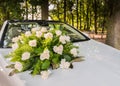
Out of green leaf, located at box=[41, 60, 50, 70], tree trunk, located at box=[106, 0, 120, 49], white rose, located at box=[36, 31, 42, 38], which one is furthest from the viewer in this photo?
tree trunk, located at box=[106, 0, 120, 49]

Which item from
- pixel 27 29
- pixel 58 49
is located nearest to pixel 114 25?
pixel 27 29

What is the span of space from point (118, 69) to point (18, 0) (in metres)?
6.49

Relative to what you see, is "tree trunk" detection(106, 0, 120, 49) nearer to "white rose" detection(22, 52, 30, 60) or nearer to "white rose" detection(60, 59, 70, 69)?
"white rose" detection(60, 59, 70, 69)

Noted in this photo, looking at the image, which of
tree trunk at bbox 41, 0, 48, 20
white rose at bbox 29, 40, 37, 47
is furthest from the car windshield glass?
tree trunk at bbox 41, 0, 48, 20

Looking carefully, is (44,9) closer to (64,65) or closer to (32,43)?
(32,43)

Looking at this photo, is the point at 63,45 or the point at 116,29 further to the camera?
the point at 116,29

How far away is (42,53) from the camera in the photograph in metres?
3.15

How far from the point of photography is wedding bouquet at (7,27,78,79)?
3098mm

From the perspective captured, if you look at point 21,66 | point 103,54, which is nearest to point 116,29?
point 103,54

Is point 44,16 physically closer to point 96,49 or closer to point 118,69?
point 96,49

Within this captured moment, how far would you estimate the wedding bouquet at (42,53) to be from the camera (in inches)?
122

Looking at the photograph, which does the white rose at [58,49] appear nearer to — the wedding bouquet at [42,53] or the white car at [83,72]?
the wedding bouquet at [42,53]

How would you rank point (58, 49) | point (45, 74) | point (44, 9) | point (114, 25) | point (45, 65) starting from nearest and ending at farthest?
1. point (45, 74)
2. point (45, 65)
3. point (58, 49)
4. point (114, 25)
5. point (44, 9)

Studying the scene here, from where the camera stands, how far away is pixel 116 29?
7504 mm
